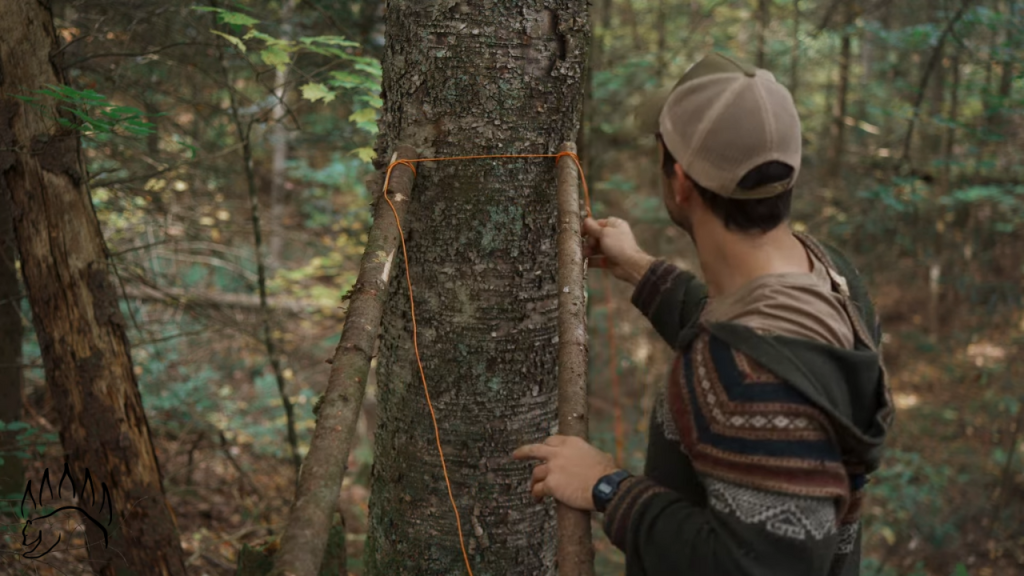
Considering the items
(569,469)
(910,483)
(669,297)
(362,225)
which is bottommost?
(910,483)

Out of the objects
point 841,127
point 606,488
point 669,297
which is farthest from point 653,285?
point 841,127

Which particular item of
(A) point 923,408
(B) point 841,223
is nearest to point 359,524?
(B) point 841,223

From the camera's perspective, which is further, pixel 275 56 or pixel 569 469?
pixel 275 56

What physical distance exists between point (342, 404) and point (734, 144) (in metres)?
0.98

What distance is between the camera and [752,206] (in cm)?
149

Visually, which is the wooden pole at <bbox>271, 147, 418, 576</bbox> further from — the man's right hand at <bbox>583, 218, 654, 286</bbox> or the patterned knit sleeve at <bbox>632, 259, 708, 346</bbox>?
the patterned knit sleeve at <bbox>632, 259, 708, 346</bbox>

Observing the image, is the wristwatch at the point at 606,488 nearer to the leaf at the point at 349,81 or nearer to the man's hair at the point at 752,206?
the man's hair at the point at 752,206

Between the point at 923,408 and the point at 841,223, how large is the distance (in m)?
2.81

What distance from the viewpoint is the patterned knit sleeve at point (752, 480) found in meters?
1.26

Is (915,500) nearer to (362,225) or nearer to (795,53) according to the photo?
(795,53)

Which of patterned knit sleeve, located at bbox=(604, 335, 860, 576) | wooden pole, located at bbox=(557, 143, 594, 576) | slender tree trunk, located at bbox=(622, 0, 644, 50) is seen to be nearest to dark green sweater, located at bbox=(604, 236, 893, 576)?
patterned knit sleeve, located at bbox=(604, 335, 860, 576)

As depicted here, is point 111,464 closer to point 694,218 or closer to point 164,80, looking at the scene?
point 694,218

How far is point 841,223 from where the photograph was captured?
8938 mm

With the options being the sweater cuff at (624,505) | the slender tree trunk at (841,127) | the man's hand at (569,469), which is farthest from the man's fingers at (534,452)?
the slender tree trunk at (841,127)
